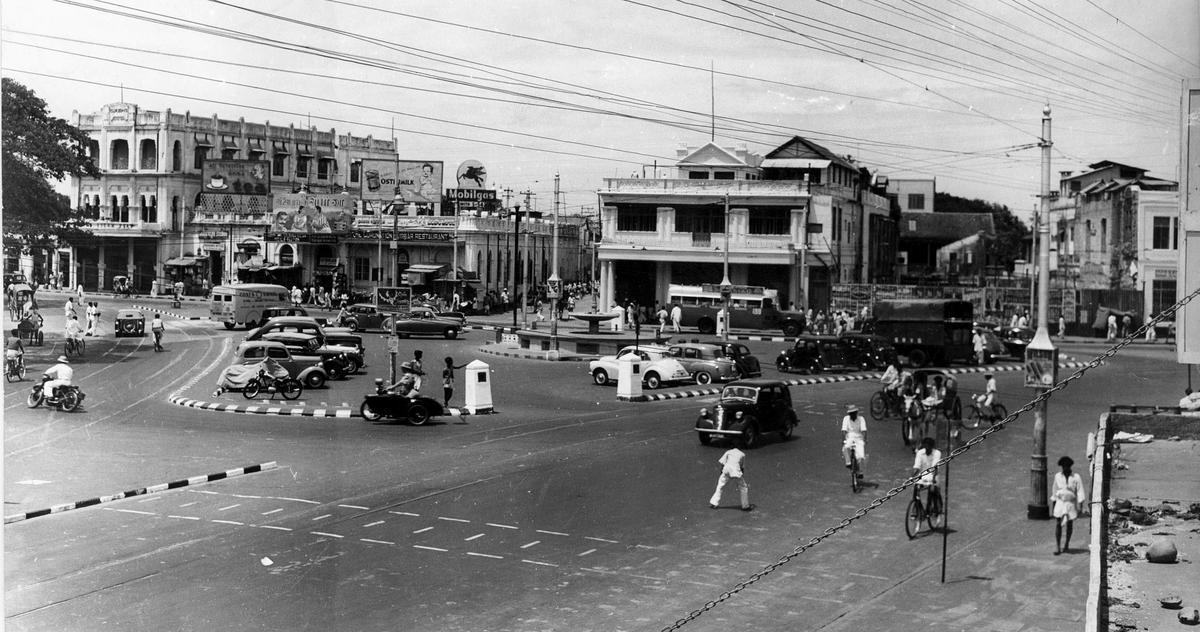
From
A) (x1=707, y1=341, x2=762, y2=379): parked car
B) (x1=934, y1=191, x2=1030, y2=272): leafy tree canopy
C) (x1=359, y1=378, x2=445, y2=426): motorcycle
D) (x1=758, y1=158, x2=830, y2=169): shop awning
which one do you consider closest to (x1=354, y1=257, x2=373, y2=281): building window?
(x1=359, y1=378, x2=445, y2=426): motorcycle

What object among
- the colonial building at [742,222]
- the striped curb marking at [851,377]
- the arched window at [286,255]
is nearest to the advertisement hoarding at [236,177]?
the arched window at [286,255]

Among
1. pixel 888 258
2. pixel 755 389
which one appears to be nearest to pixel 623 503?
pixel 755 389

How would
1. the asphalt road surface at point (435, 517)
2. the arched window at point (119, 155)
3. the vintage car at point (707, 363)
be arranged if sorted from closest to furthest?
the asphalt road surface at point (435, 517), the arched window at point (119, 155), the vintage car at point (707, 363)

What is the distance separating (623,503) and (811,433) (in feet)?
14.8

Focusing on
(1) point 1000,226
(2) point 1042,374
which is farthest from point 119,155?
(1) point 1000,226

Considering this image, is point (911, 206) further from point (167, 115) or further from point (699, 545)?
point (167, 115)

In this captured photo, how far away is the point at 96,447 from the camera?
36.1ft

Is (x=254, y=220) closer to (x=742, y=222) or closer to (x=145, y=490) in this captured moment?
(x=145, y=490)

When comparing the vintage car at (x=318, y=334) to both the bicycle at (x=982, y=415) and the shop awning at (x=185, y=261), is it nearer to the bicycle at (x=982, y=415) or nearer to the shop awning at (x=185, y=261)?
the shop awning at (x=185, y=261)

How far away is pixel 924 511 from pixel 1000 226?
805cm

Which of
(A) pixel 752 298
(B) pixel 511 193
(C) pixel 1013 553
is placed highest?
(B) pixel 511 193

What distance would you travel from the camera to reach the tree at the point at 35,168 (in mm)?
10359

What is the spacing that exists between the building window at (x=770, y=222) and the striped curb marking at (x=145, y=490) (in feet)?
28.4

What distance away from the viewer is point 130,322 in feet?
39.5
